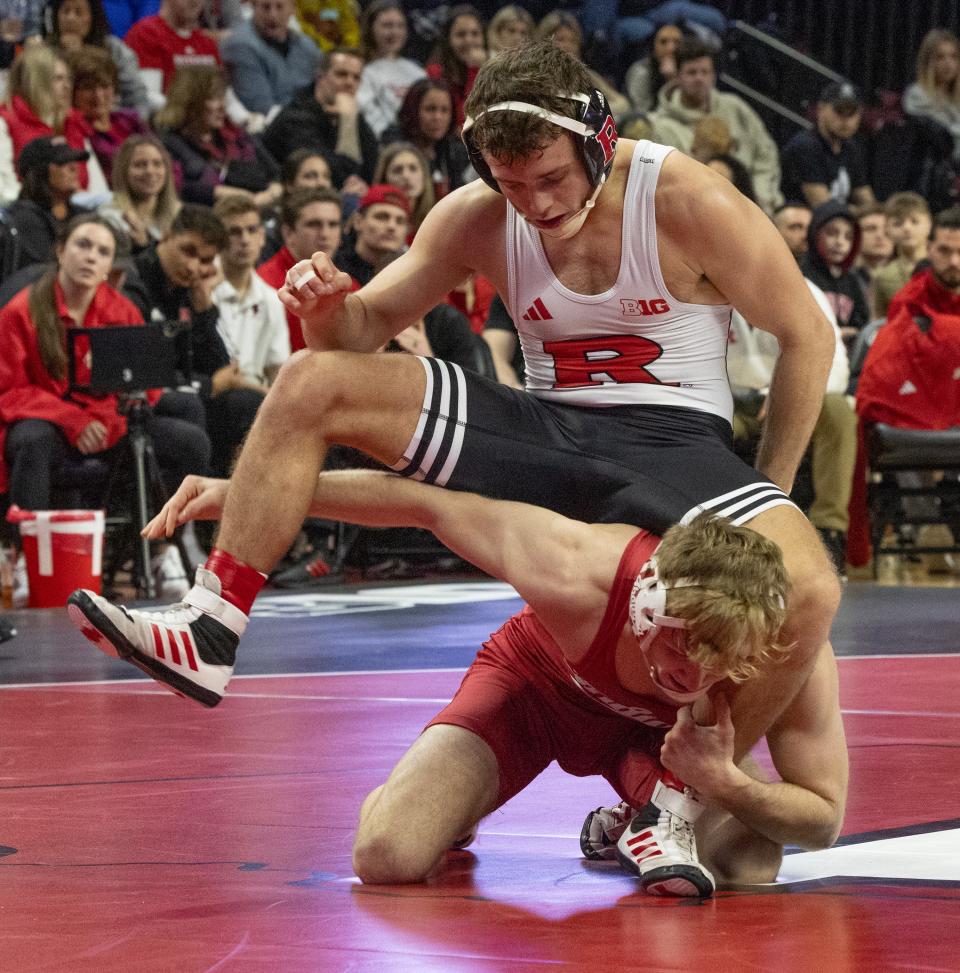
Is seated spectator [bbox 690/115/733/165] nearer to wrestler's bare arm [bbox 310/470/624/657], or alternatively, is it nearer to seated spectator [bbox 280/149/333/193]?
Answer: seated spectator [bbox 280/149/333/193]

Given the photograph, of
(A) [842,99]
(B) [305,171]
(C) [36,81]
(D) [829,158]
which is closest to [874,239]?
(D) [829,158]

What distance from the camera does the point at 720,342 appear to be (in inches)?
131

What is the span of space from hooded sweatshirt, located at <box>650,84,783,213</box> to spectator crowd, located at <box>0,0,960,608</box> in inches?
0.8

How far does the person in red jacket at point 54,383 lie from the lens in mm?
7277

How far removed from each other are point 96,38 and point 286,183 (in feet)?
4.89

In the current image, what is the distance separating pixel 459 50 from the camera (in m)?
11.1

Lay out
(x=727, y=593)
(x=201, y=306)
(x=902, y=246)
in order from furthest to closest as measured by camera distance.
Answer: (x=902, y=246)
(x=201, y=306)
(x=727, y=593)

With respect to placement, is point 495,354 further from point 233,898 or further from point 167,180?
point 233,898

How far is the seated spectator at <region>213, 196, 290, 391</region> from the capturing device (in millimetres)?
8195

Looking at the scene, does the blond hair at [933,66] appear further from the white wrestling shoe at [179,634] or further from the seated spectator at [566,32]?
the white wrestling shoe at [179,634]

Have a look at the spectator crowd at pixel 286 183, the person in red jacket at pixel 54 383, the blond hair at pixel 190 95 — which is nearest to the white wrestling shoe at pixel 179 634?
the spectator crowd at pixel 286 183

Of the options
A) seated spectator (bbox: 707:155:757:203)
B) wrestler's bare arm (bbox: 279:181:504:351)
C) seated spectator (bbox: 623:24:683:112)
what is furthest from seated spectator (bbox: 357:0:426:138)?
wrestler's bare arm (bbox: 279:181:504:351)

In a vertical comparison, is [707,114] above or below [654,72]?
below

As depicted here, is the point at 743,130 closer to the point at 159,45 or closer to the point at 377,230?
the point at 159,45
